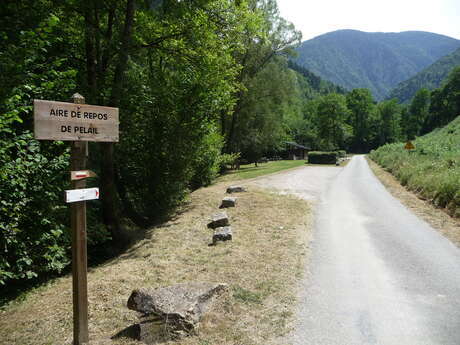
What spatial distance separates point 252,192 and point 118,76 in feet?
26.1

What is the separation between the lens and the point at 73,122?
409cm

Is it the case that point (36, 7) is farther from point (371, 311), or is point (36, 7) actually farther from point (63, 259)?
point (371, 311)

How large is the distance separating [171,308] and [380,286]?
3735 millimetres

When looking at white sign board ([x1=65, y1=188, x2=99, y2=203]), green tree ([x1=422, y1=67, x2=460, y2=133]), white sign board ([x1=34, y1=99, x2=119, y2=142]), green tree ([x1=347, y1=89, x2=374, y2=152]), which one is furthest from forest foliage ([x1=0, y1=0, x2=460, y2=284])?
green tree ([x1=422, y1=67, x2=460, y2=133])

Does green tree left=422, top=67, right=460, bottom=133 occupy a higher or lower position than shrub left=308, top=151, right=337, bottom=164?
higher

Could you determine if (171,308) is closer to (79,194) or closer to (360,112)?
(79,194)

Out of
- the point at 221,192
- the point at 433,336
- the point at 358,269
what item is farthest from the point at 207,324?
the point at 221,192

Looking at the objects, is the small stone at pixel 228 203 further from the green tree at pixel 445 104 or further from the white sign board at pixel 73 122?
the green tree at pixel 445 104

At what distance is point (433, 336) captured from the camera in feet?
13.9

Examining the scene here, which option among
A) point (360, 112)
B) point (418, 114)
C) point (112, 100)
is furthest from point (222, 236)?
point (418, 114)

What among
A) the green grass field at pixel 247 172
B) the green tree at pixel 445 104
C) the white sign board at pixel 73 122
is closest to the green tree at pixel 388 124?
the green tree at pixel 445 104

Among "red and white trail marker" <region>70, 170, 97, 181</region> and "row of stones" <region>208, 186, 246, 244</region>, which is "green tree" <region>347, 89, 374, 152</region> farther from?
"red and white trail marker" <region>70, 170, 97, 181</region>

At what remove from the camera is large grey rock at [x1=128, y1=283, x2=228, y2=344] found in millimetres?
4191

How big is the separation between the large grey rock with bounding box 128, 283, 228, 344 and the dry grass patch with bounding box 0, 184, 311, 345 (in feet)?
0.52
